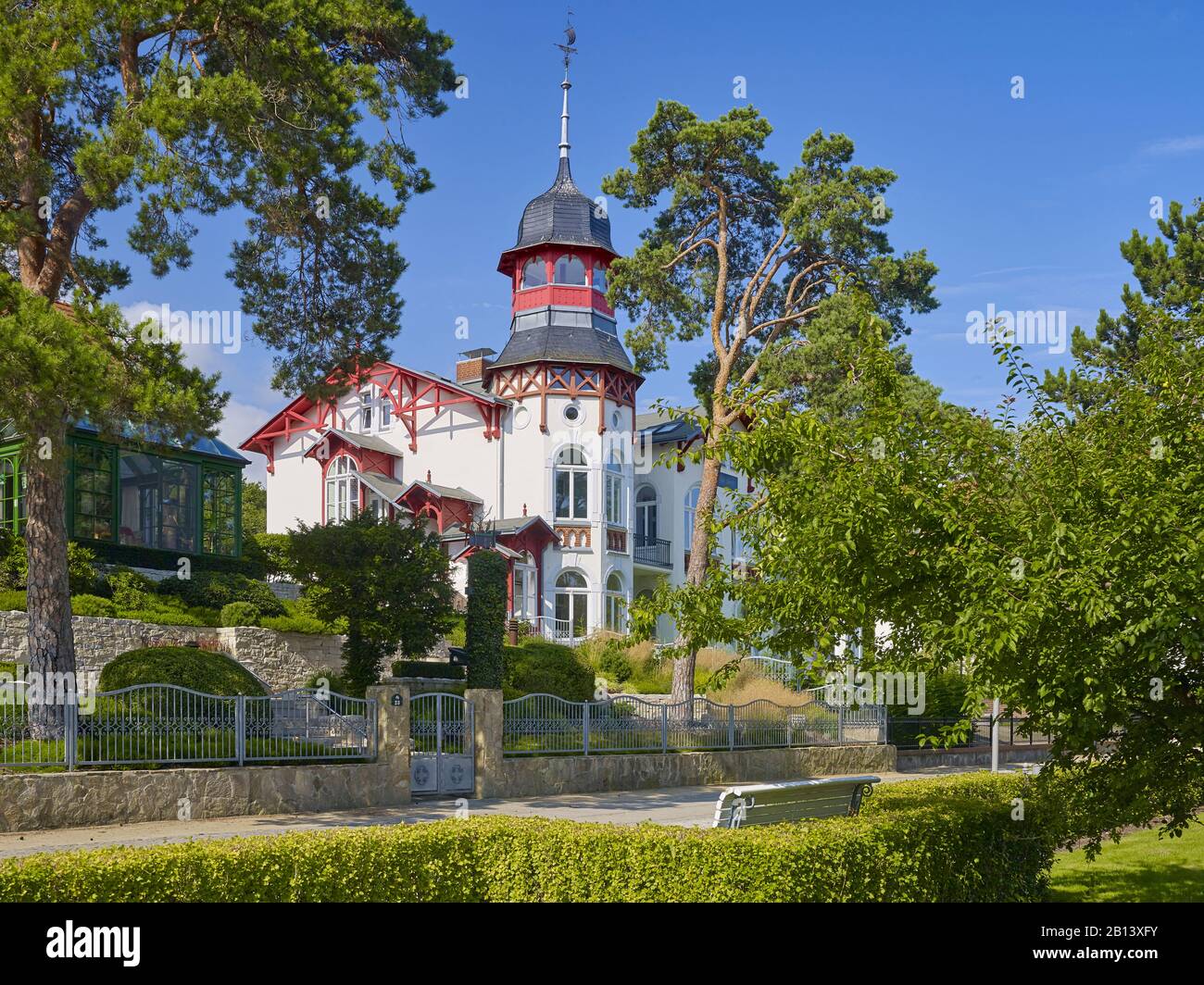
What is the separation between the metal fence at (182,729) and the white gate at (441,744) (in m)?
1.14

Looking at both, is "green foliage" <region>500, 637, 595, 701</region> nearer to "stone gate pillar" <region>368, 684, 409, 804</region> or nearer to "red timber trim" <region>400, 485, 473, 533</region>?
"stone gate pillar" <region>368, 684, 409, 804</region>

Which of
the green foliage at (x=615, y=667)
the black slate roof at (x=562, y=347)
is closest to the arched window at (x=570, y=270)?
the black slate roof at (x=562, y=347)

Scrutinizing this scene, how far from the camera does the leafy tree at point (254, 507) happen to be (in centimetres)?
5497

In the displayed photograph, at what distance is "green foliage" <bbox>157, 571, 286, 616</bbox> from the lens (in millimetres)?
26594

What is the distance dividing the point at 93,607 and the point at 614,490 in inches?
877

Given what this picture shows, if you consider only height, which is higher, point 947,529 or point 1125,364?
point 1125,364

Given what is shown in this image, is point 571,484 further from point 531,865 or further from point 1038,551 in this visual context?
point 1038,551

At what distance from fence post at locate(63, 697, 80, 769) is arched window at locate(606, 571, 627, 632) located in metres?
27.2
